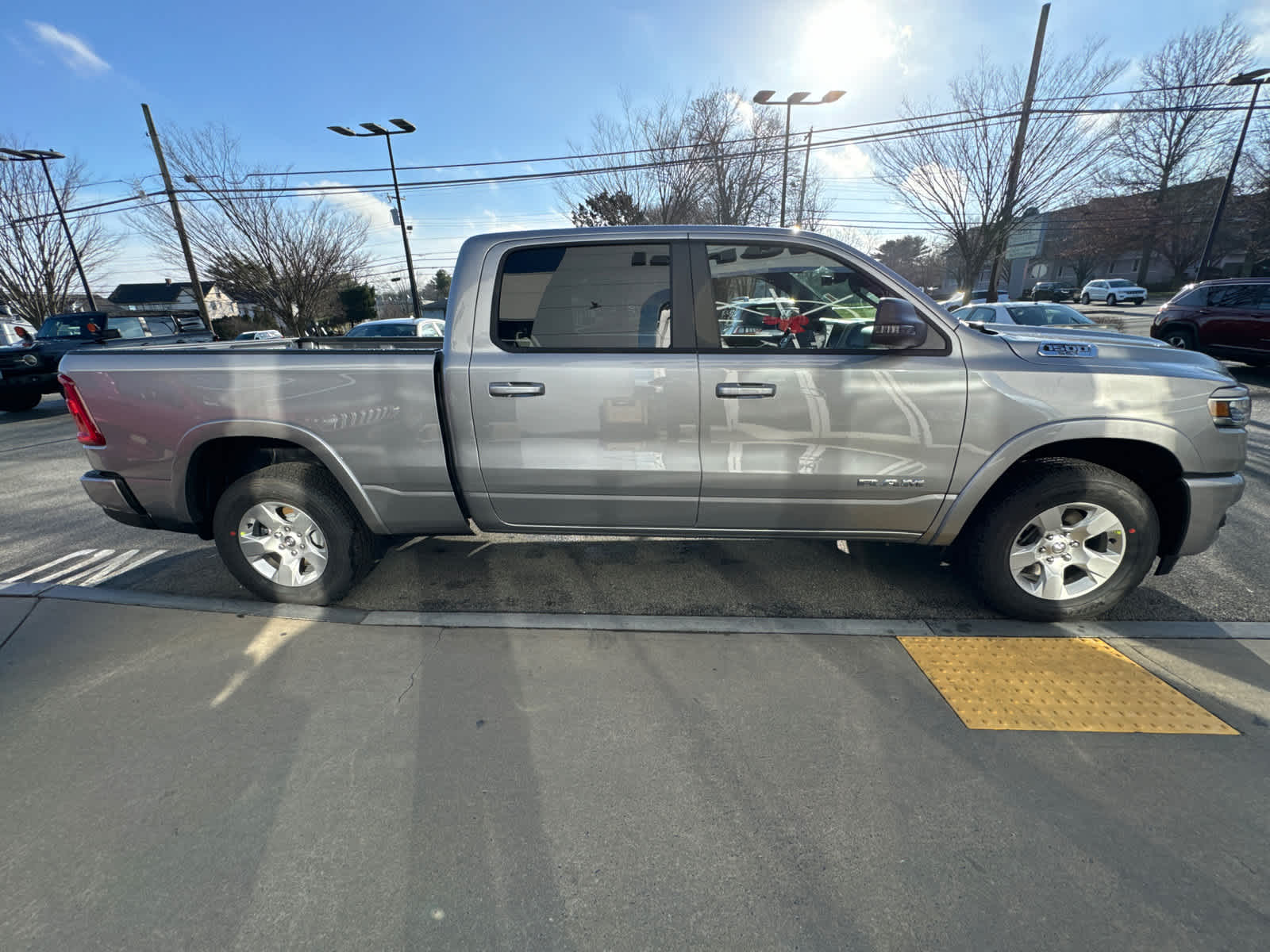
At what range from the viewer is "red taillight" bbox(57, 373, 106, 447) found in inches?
116

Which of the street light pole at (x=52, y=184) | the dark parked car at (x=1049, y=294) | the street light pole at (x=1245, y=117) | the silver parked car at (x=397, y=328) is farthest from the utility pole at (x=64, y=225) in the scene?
the dark parked car at (x=1049, y=294)

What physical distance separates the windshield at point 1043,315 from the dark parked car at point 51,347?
547 inches

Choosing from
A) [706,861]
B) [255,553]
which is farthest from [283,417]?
[706,861]

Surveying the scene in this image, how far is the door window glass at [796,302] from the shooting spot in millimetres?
2732

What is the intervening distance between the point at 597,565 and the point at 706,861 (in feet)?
6.86

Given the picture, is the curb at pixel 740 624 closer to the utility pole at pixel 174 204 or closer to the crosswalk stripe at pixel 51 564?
the crosswalk stripe at pixel 51 564

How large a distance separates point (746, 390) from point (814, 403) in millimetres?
325

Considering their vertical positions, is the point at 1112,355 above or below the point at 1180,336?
above

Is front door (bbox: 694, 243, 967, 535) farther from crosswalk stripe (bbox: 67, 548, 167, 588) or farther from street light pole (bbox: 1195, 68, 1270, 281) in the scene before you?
street light pole (bbox: 1195, 68, 1270, 281)

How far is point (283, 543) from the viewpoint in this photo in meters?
3.09

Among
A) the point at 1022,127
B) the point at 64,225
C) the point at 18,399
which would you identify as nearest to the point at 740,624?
the point at 18,399

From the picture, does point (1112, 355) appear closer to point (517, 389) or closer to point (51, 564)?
point (517, 389)

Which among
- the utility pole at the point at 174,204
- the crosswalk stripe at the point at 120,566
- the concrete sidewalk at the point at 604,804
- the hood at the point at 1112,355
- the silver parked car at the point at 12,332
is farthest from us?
the utility pole at the point at 174,204

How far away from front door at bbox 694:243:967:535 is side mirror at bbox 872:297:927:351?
5.3 inches
